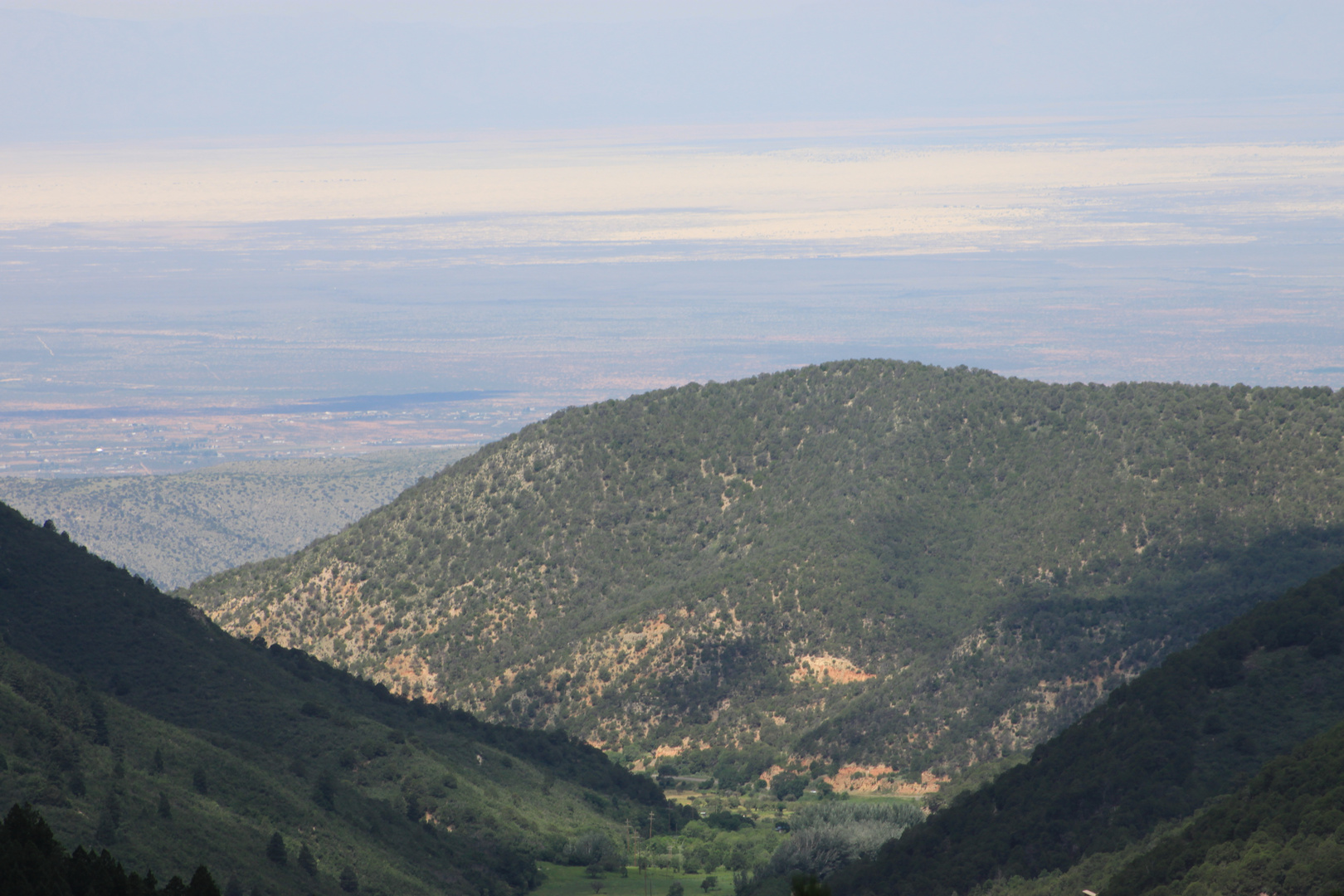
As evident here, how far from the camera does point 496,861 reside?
226 ft

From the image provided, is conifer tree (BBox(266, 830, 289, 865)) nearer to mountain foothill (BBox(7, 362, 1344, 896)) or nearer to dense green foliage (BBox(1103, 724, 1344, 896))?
mountain foothill (BBox(7, 362, 1344, 896))

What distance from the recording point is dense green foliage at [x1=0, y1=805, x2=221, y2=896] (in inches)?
1457

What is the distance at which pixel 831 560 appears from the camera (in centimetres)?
11088

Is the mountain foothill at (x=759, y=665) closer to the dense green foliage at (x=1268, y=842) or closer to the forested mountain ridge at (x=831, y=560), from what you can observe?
the dense green foliage at (x=1268, y=842)

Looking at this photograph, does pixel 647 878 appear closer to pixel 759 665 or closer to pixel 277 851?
pixel 277 851

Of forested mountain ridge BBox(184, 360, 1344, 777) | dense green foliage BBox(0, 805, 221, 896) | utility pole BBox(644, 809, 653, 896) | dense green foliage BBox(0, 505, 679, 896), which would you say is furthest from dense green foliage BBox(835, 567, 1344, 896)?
dense green foliage BBox(0, 805, 221, 896)

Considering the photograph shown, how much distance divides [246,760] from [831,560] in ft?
174

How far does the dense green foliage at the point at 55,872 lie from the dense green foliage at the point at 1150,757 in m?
28.6

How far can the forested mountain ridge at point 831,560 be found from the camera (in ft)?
318

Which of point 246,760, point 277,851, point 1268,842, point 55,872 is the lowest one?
point 277,851

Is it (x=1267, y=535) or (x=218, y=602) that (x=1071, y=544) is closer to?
(x=1267, y=535)

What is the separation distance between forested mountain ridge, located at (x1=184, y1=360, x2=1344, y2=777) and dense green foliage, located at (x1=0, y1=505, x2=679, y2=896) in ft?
54.9

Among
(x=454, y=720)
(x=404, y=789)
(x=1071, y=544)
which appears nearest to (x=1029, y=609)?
(x=1071, y=544)

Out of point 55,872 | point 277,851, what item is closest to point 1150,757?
point 277,851
